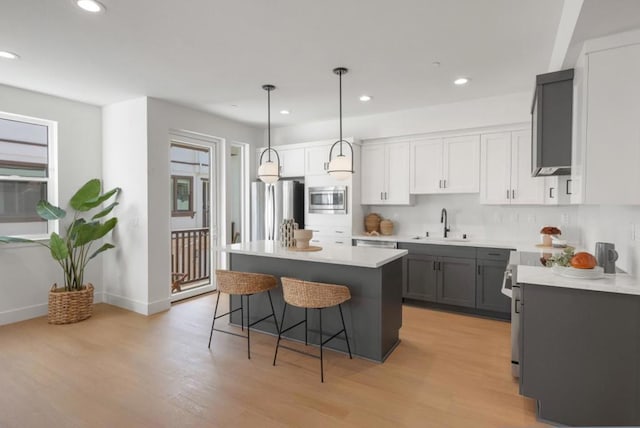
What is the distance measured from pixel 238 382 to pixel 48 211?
3.19m

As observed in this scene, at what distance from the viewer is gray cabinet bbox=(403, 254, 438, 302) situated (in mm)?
4453

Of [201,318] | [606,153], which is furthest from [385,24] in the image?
[201,318]

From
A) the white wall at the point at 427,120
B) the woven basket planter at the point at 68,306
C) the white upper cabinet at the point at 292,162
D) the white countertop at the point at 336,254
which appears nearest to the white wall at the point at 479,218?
the white wall at the point at 427,120

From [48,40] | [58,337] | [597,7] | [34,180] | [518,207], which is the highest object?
[48,40]

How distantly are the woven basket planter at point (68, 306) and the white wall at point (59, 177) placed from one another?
30 cm

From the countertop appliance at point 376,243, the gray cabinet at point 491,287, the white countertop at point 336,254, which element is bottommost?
the gray cabinet at point 491,287

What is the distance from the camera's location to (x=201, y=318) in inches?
166

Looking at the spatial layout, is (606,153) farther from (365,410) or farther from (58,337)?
(58,337)

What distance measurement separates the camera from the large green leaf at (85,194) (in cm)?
429

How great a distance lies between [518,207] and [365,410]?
341 cm

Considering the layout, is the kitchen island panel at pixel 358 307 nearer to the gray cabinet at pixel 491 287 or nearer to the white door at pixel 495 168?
the gray cabinet at pixel 491 287

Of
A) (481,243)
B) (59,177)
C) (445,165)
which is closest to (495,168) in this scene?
(445,165)

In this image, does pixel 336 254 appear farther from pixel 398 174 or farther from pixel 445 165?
pixel 445 165

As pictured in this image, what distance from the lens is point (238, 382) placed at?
106 inches
